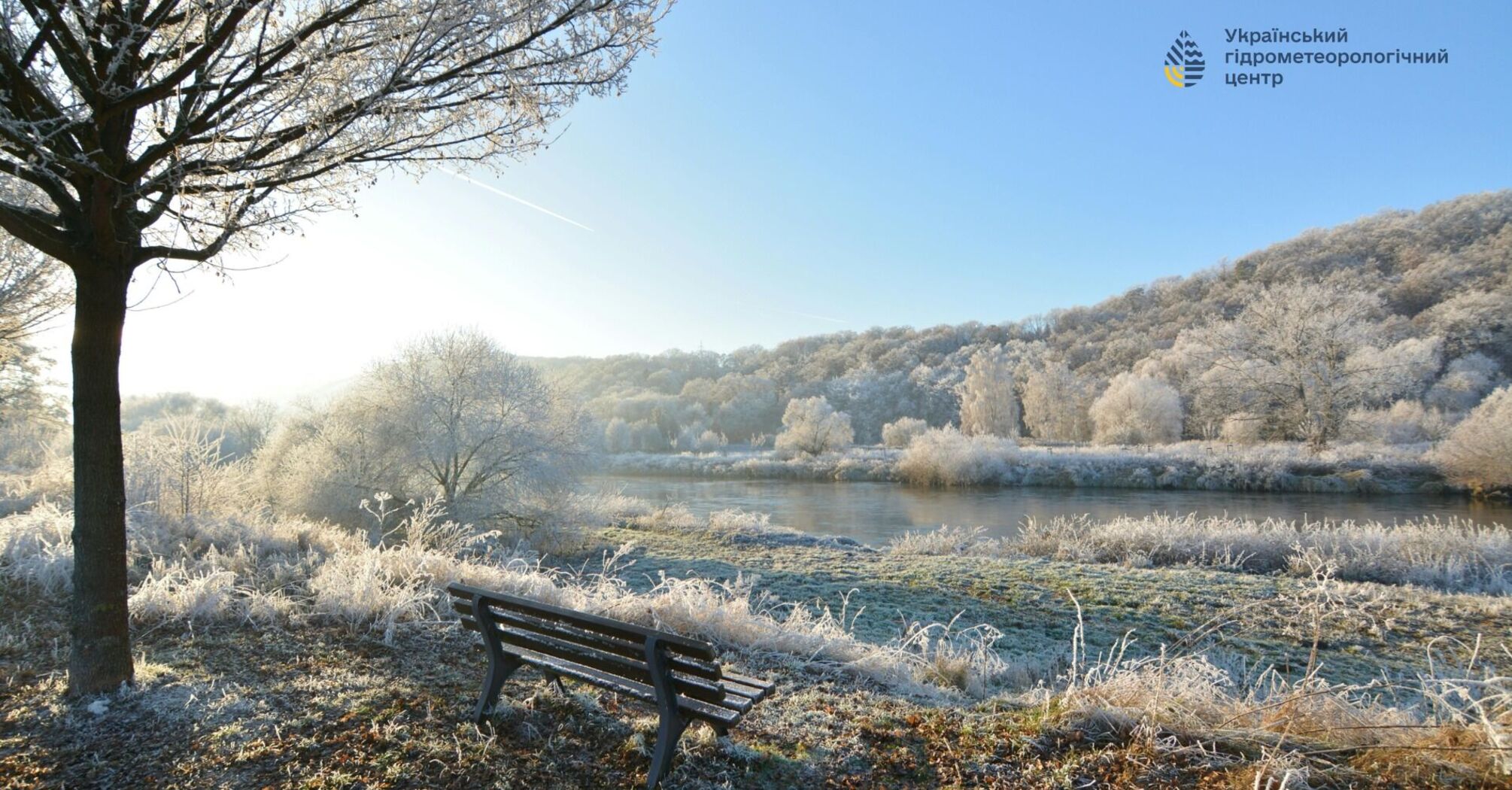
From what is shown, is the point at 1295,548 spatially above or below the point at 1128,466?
above

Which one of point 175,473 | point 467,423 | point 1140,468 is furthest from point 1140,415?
point 175,473

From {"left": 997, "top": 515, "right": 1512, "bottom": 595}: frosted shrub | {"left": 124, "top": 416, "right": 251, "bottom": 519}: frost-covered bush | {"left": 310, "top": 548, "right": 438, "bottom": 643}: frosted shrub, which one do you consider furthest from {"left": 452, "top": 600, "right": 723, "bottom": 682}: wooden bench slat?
{"left": 997, "top": 515, "right": 1512, "bottom": 595}: frosted shrub

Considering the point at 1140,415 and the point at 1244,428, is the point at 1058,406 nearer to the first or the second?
the point at 1140,415

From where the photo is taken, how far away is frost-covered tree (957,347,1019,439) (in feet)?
142

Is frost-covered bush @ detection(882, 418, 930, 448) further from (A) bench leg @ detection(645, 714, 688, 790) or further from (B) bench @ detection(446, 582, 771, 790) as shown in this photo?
(A) bench leg @ detection(645, 714, 688, 790)

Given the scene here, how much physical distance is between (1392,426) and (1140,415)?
10.3 metres

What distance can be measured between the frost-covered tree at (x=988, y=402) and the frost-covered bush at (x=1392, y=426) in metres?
16.3

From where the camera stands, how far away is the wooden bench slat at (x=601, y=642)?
288 centimetres

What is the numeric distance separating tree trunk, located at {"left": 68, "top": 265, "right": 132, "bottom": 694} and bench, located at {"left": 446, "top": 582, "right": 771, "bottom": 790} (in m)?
1.92

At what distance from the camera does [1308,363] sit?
27.4 m

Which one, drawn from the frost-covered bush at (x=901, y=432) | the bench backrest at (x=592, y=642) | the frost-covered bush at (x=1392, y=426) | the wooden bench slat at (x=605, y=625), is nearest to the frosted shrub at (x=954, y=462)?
the frost-covered bush at (x=1392, y=426)

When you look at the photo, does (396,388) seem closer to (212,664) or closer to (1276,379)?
(212,664)

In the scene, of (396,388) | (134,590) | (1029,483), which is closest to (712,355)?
(1029,483)

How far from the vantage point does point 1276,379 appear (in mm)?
28406
